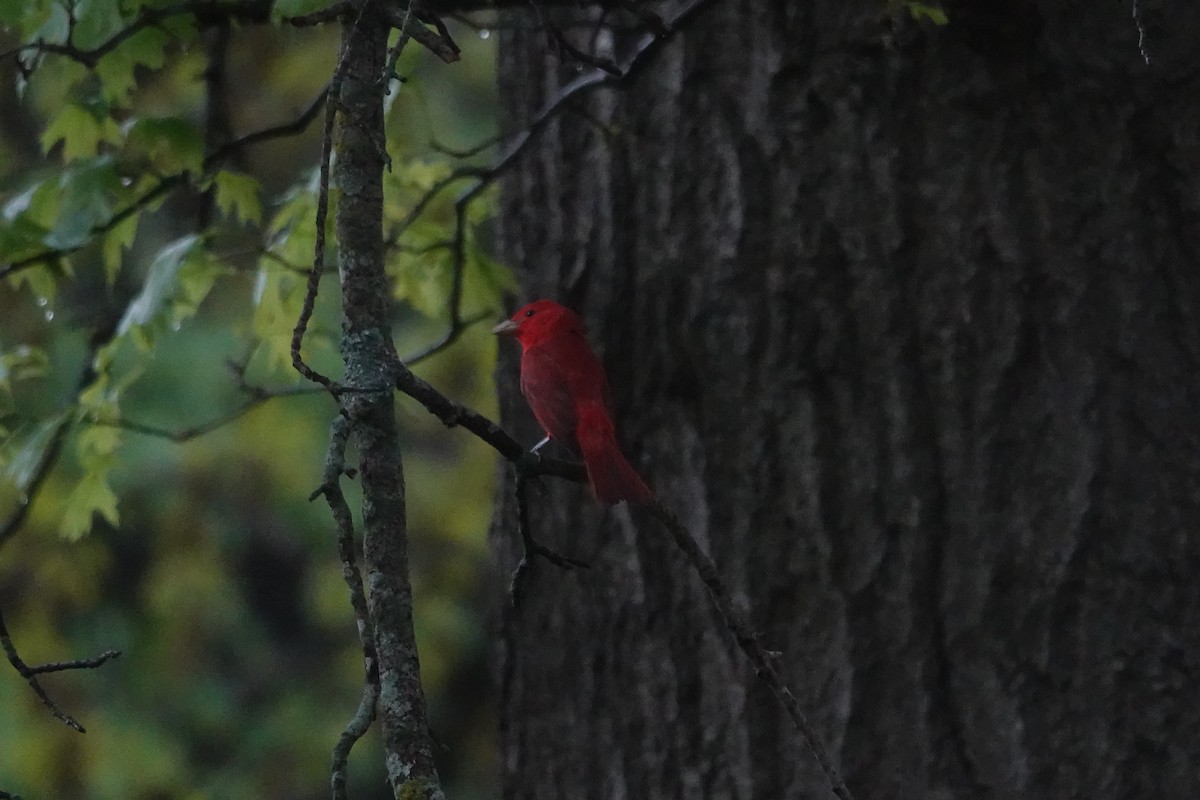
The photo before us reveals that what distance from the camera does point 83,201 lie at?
2.18m

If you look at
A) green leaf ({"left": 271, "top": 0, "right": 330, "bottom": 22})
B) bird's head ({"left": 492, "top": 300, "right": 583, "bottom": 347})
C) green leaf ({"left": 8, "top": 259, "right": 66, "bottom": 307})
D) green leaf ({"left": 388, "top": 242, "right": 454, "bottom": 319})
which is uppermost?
green leaf ({"left": 271, "top": 0, "right": 330, "bottom": 22})

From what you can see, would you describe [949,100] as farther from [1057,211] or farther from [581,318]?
[581,318]

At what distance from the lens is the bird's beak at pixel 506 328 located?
222cm

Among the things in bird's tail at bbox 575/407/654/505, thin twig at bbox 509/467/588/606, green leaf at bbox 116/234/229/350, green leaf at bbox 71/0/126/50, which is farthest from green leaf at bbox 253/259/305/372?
thin twig at bbox 509/467/588/606

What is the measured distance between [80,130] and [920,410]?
1.44m

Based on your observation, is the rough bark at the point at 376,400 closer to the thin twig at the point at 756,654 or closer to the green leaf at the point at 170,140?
the thin twig at the point at 756,654

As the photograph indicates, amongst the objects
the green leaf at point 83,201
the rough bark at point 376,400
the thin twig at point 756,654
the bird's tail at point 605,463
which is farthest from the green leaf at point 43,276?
the thin twig at point 756,654

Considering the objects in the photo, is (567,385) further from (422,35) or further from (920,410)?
(422,35)

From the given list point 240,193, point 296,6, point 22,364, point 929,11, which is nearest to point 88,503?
point 22,364

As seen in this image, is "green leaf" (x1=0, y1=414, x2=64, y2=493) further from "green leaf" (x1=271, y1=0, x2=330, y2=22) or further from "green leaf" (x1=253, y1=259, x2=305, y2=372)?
"green leaf" (x1=271, y1=0, x2=330, y2=22)

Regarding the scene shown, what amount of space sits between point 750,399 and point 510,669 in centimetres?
60

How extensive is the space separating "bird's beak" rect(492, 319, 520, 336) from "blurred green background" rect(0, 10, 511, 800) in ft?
5.66

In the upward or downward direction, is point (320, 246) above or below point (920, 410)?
below

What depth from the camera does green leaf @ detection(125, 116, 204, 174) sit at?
7.29ft
